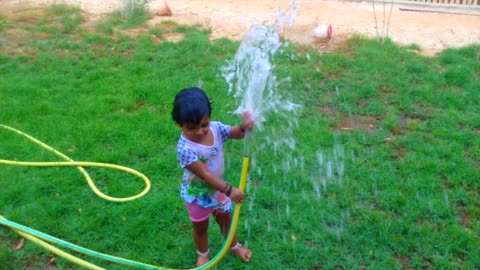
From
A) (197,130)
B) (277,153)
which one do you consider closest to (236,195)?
(197,130)

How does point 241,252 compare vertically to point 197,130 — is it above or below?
below

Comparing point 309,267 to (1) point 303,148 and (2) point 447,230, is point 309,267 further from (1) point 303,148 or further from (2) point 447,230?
(1) point 303,148

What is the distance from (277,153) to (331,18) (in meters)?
4.26

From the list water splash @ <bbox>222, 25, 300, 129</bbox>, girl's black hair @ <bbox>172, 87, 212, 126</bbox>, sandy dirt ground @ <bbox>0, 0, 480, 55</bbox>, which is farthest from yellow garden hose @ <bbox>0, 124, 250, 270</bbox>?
sandy dirt ground @ <bbox>0, 0, 480, 55</bbox>

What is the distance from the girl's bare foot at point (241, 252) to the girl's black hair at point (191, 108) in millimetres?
968

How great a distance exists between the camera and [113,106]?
16.5ft

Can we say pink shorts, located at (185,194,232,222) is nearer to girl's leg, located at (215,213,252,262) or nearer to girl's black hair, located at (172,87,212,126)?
girl's leg, located at (215,213,252,262)

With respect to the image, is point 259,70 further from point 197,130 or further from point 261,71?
point 197,130

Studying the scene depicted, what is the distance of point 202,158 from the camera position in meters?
2.71

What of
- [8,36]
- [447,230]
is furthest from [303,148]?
[8,36]

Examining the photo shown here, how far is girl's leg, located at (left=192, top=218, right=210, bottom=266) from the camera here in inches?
116

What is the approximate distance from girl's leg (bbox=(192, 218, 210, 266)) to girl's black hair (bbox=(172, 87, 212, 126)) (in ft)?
2.18

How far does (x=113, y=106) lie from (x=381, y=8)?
5.10m

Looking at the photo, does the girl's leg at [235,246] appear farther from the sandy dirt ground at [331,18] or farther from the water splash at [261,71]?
the sandy dirt ground at [331,18]
